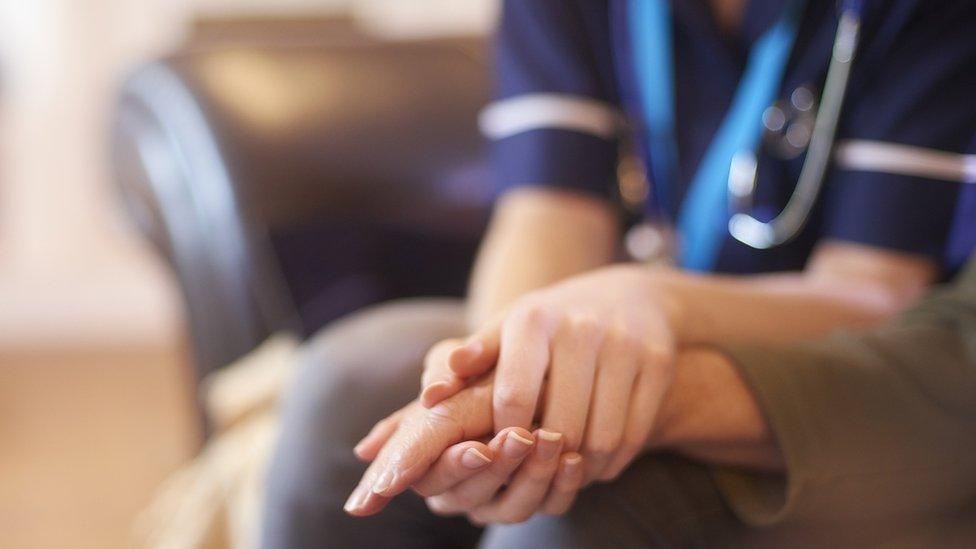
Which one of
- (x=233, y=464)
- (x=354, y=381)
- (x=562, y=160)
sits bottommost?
(x=233, y=464)

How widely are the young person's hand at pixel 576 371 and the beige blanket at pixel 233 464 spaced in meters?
0.24

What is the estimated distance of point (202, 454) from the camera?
1086mm

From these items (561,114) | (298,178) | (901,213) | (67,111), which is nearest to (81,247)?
(67,111)

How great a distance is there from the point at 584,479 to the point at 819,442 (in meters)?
0.14

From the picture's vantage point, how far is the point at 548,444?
0.53 m

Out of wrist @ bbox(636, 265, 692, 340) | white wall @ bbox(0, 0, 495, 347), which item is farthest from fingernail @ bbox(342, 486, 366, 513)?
white wall @ bbox(0, 0, 495, 347)

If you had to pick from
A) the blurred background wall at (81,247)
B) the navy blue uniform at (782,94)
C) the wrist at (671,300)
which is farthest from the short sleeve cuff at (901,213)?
the blurred background wall at (81,247)

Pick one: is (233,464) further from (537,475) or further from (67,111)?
(67,111)

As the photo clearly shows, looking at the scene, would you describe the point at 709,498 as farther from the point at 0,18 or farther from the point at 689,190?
the point at 0,18

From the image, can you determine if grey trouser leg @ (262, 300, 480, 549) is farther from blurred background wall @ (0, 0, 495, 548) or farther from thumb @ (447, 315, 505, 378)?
blurred background wall @ (0, 0, 495, 548)

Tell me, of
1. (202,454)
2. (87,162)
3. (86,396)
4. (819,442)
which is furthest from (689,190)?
(87,162)

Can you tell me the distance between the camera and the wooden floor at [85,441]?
1602 mm

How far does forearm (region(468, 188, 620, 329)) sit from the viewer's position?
0.79 meters

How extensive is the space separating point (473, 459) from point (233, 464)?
1.39ft
